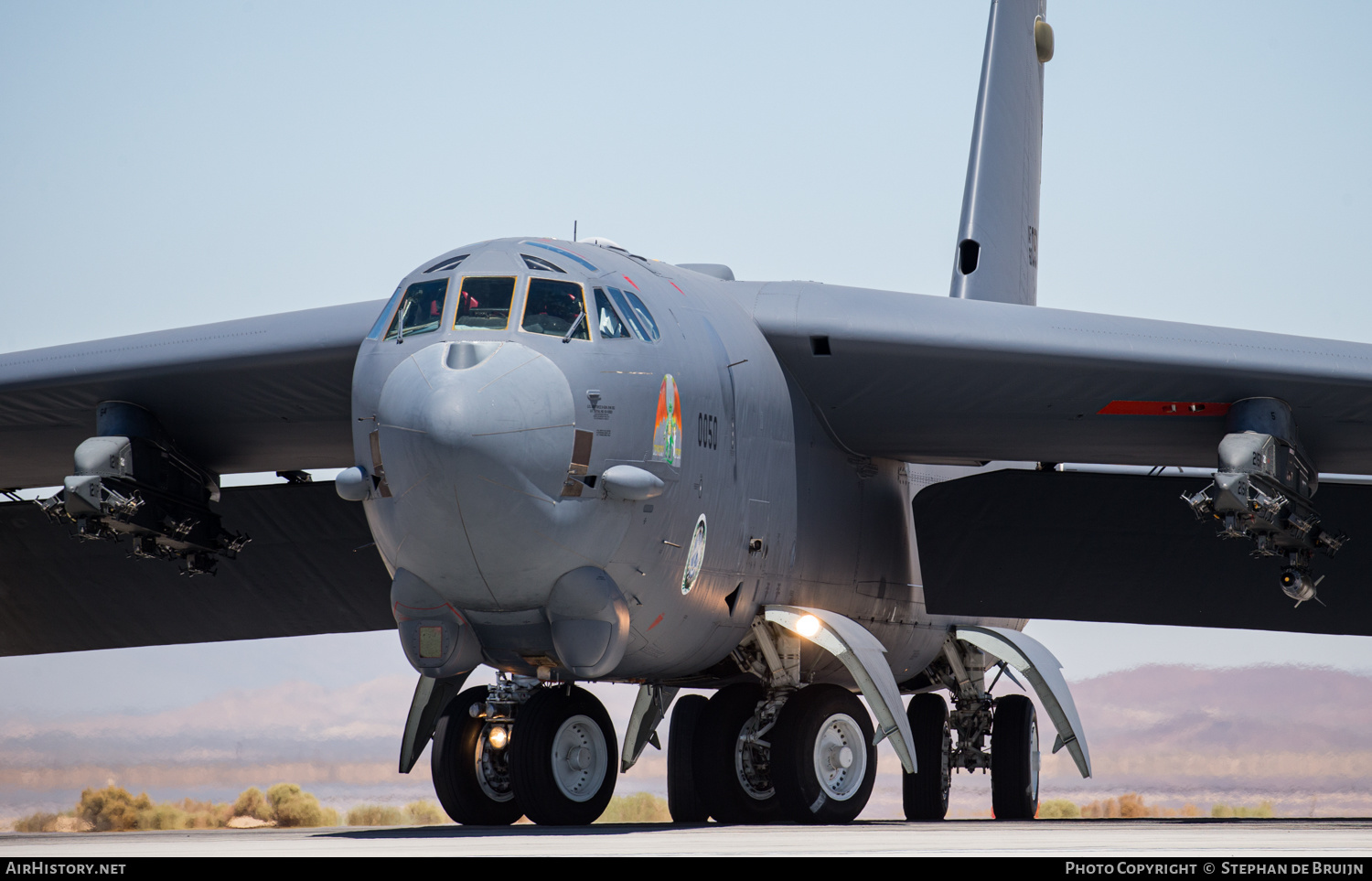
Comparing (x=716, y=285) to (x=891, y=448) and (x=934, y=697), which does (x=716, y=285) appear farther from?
(x=934, y=697)

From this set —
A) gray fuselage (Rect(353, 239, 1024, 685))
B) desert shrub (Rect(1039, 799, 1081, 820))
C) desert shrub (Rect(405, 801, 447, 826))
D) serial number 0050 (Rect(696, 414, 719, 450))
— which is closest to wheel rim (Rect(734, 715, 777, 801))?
gray fuselage (Rect(353, 239, 1024, 685))

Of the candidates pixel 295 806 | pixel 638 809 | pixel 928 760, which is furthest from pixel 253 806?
pixel 928 760

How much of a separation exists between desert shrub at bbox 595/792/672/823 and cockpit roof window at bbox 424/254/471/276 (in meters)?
11.7

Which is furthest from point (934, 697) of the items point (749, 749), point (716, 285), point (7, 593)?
point (7, 593)

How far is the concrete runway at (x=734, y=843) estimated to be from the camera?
26.1 feet

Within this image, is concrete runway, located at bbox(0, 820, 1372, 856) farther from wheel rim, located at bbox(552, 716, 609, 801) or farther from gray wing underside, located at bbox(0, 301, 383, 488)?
gray wing underside, located at bbox(0, 301, 383, 488)

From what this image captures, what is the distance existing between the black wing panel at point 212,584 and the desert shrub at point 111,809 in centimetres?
266

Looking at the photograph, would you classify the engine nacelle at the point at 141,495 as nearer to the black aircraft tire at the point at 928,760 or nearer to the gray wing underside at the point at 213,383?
the gray wing underside at the point at 213,383

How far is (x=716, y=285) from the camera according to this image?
1423cm

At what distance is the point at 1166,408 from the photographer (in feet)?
49.0

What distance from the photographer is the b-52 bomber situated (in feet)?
36.8

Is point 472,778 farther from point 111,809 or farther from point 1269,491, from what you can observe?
point 111,809

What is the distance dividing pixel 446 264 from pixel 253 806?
1509cm

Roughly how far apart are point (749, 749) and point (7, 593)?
475 inches
